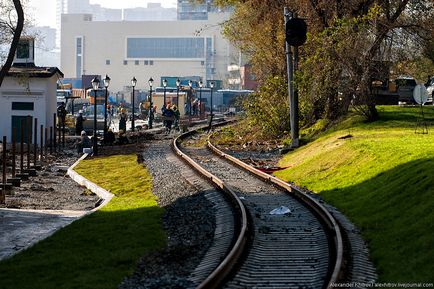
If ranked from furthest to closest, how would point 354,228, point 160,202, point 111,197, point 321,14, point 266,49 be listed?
1. point 266,49
2. point 321,14
3. point 111,197
4. point 160,202
5. point 354,228

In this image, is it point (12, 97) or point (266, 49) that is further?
point (12, 97)

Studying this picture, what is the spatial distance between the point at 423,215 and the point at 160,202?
27.7 ft

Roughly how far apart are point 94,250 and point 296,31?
20285mm

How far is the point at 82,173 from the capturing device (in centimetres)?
3378

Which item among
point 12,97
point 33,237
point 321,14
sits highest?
point 321,14

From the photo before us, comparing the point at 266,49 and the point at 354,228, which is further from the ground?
the point at 266,49

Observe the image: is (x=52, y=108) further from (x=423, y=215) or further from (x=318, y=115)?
(x=423, y=215)

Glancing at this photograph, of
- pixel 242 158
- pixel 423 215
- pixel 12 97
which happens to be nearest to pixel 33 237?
pixel 423 215

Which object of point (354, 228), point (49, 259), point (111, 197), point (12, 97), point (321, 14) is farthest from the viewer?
point (12, 97)

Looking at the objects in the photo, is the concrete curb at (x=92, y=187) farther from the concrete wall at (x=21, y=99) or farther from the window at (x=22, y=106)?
the window at (x=22, y=106)

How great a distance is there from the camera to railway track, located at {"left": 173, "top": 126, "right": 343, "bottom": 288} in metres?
12.1

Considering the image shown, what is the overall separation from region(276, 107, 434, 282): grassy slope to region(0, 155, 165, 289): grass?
155 inches

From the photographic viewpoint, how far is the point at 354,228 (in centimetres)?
1622

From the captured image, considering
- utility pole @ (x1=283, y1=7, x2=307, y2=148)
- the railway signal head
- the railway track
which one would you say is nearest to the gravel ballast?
the railway track
